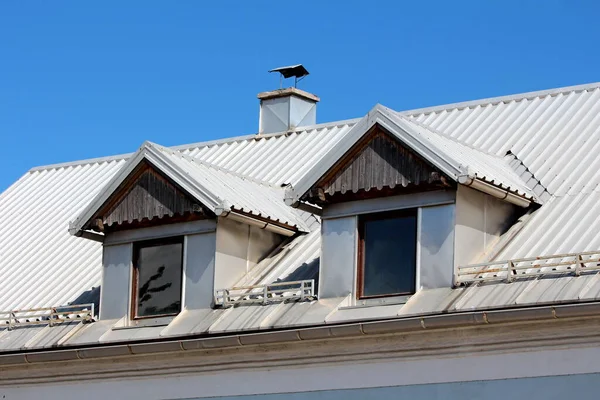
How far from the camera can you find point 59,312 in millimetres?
27641

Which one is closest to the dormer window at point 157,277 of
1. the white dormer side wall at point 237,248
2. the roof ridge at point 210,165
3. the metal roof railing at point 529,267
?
the white dormer side wall at point 237,248

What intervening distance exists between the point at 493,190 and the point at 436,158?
4.30ft

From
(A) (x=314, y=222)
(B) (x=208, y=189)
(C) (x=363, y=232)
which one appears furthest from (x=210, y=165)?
(C) (x=363, y=232)

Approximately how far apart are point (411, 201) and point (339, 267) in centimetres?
167

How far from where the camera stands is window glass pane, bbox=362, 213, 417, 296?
76.6ft

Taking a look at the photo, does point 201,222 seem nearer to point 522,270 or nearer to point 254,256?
point 254,256

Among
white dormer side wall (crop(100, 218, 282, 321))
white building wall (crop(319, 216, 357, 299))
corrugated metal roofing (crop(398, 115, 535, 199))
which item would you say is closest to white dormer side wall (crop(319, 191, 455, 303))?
white building wall (crop(319, 216, 357, 299))

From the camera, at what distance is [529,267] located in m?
22.0

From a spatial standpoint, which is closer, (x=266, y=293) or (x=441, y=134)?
(x=266, y=293)

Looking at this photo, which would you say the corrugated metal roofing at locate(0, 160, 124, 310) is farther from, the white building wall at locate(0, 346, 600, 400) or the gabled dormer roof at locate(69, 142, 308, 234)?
the white building wall at locate(0, 346, 600, 400)

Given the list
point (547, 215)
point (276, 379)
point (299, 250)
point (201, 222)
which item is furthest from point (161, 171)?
point (547, 215)

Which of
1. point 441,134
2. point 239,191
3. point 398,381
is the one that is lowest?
point 398,381

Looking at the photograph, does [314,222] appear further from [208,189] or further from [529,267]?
[529,267]

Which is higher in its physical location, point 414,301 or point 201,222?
point 201,222
